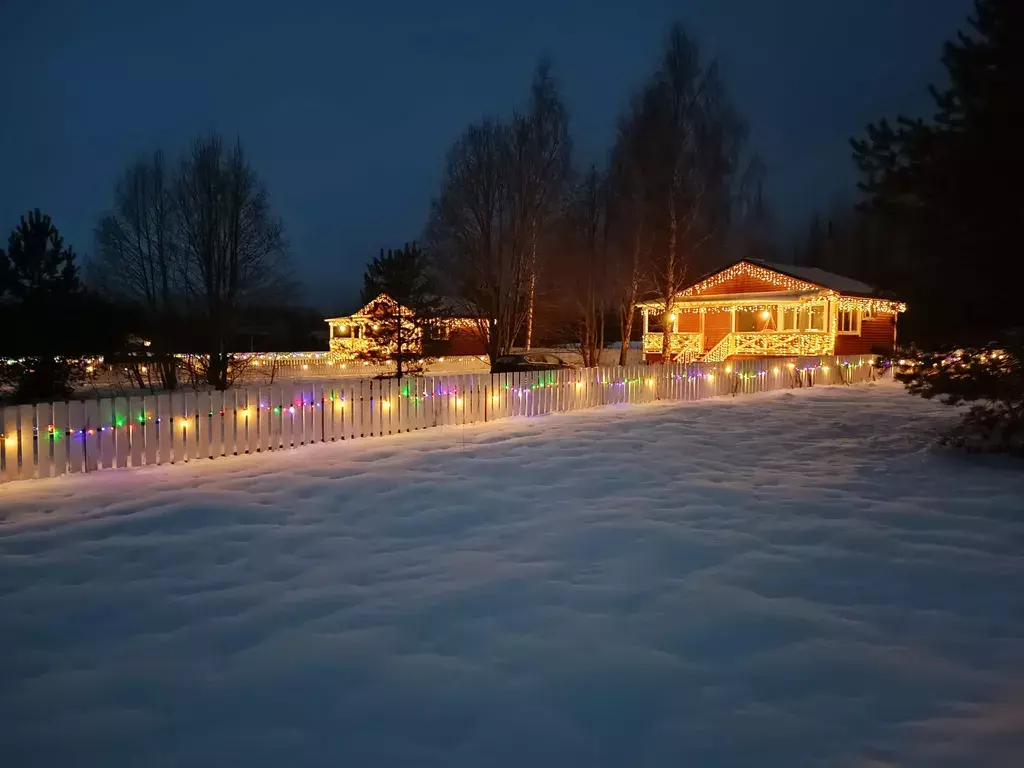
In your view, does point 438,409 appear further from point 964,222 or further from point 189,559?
point 964,222

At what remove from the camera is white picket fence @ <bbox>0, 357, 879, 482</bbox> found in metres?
8.02

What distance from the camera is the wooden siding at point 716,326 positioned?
3734cm

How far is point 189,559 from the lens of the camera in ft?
18.2

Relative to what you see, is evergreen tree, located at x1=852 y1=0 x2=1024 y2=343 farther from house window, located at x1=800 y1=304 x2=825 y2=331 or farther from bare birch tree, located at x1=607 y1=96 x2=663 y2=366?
house window, located at x1=800 y1=304 x2=825 y2=331

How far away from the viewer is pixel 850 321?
34656 mm

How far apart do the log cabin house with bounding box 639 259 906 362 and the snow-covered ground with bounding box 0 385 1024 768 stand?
24.4 meters

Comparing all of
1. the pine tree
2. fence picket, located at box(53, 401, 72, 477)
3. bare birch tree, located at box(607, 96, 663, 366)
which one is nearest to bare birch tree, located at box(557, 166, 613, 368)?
bare birch tree, located at box(607, 96, 663, 366)

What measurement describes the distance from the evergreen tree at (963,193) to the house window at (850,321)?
2743 cm

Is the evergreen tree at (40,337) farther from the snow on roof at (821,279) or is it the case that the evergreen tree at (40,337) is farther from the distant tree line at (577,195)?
the snow on roof at (821,279)

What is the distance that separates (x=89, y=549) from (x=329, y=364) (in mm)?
29670

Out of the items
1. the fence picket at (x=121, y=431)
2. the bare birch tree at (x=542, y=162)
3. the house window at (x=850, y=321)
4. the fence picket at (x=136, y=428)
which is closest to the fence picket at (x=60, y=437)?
the fence picket at (x=121, y=431)

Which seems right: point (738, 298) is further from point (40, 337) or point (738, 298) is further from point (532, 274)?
point (40, 337)

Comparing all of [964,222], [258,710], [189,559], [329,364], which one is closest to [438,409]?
[189,559]

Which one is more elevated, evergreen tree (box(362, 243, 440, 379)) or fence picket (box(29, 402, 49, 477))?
evergreen tree (box(362, 243, 440, 379))
